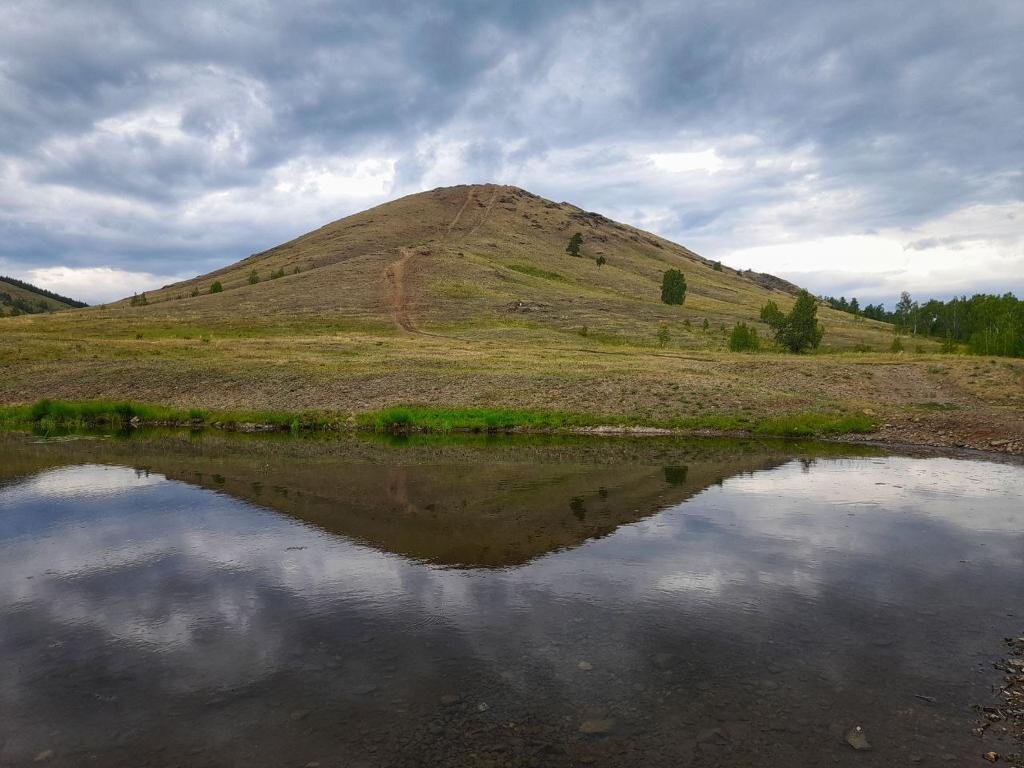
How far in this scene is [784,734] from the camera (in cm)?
880

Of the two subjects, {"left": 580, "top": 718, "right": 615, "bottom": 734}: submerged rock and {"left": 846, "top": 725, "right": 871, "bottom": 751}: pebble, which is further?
{"left": 580, "top": 718, "right": 615, "bottom": 734}: submerged rock

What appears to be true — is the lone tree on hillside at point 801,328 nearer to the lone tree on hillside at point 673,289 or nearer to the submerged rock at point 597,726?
the lone tree on hillside at point 673,289

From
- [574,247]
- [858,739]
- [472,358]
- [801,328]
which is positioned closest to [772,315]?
[801,328]

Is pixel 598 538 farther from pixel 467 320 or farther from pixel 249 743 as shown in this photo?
pixel 467 320

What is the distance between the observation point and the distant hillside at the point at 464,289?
92062mm

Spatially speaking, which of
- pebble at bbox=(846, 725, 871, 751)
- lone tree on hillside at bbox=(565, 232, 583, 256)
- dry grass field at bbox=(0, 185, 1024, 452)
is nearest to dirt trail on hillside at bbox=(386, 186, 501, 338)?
dry grass field at bbox=(0, 185, 1024, 452)

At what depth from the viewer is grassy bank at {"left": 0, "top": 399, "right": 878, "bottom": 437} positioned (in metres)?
39.8

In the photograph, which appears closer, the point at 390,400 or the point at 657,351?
the point at 390,400

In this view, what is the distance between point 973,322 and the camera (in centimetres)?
13025

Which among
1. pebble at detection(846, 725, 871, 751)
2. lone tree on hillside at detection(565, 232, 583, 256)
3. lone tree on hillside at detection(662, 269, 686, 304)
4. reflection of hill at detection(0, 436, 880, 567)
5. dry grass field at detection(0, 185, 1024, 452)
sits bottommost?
reflection of hill at detection(0, 436, 880, 567)

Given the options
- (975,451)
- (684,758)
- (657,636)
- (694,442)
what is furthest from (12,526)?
(975,451)

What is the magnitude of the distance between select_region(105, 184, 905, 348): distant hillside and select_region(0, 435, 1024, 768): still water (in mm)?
59863

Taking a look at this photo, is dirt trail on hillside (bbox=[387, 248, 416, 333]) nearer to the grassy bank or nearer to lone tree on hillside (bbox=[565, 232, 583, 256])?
the grassy bank

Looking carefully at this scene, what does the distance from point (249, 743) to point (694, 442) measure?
31.3 metres
